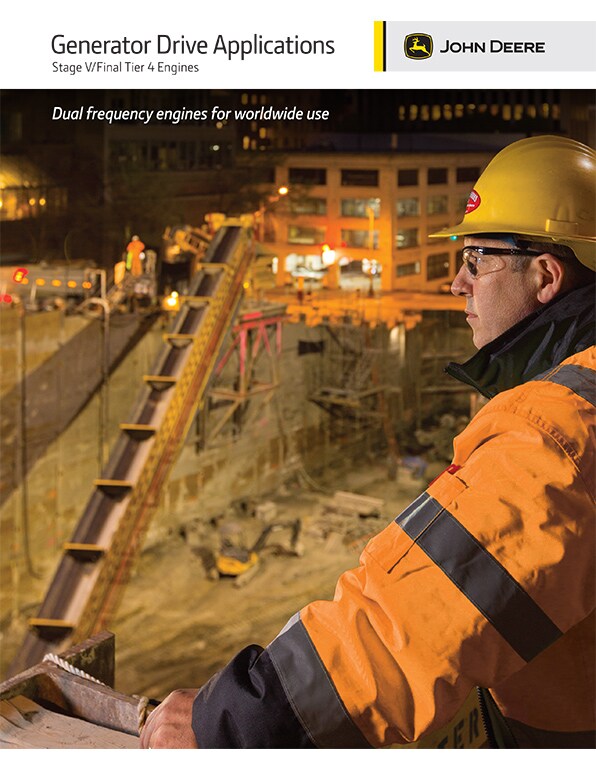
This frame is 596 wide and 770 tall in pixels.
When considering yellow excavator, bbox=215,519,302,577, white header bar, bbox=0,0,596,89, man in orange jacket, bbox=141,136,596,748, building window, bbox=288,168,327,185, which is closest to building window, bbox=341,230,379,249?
building window, bbox=288,168,327,185

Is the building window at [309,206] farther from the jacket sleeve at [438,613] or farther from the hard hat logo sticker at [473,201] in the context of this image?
the jacket sleeve at [438,613]

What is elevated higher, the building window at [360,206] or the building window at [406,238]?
the building window at [360,206]

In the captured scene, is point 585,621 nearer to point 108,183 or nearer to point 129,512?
point 129,512

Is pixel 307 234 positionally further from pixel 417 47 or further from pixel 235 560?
pixel 417 47

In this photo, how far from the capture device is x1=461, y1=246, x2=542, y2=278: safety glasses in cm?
121

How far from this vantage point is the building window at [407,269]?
15396 millimetres

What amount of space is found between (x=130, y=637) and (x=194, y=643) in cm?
91

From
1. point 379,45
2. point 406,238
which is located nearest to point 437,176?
point 406,238

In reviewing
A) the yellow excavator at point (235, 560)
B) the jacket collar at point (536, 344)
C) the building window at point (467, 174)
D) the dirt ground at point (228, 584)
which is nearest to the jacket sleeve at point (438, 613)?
the jacket collar at point (536, 344)

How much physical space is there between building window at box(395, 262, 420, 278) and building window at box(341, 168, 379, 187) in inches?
52.1

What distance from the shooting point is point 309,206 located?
50.6ft

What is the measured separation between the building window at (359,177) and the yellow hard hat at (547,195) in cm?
1334

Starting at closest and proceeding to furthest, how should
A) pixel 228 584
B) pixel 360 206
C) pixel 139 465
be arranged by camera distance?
1. pixel 139 465
2. pixel 228 584
3. pixel 360 206

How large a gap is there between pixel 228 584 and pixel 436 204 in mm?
5900
